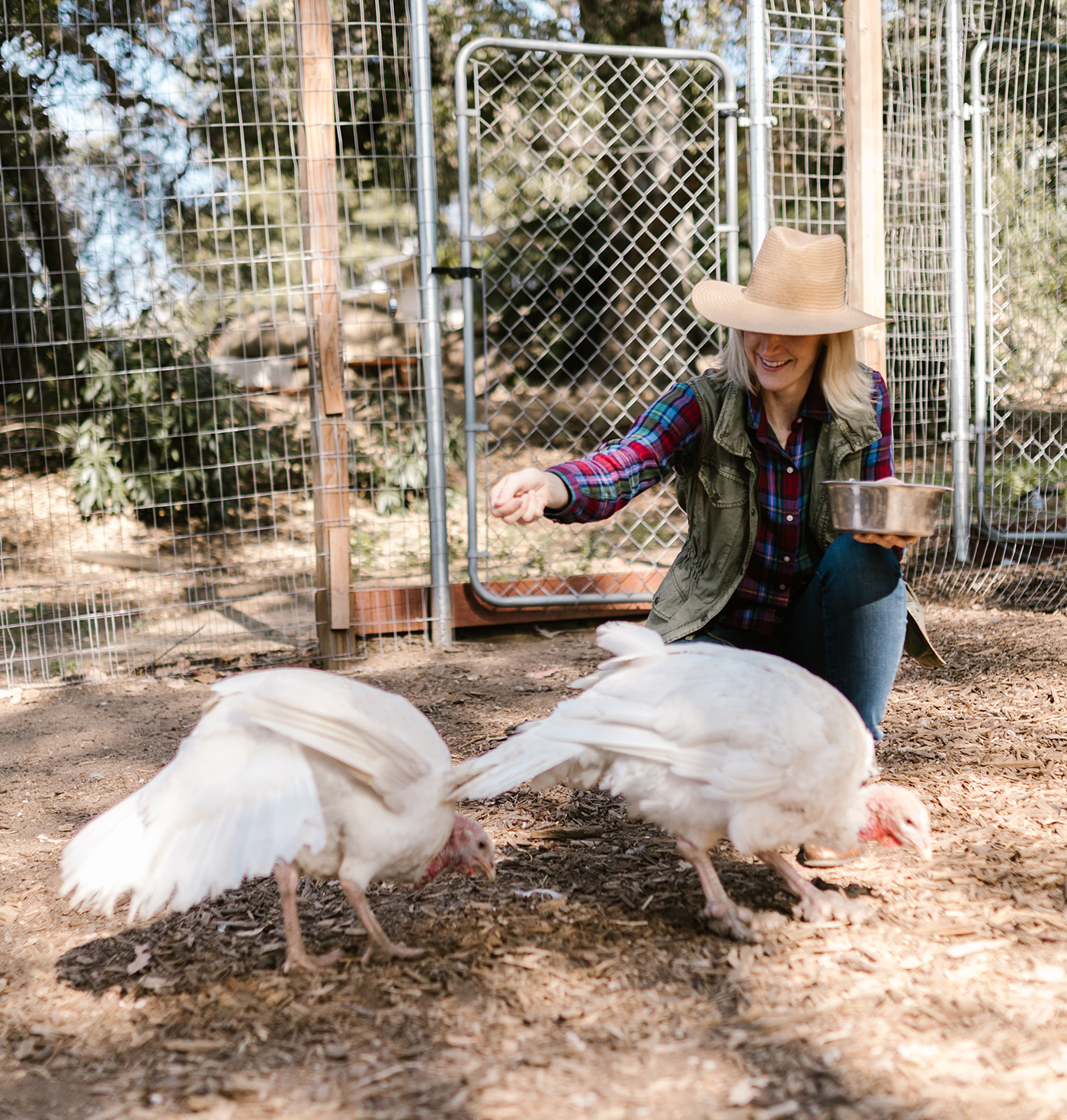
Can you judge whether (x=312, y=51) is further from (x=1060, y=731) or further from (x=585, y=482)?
(x=1060, y=731)

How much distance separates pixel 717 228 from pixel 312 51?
214 cm

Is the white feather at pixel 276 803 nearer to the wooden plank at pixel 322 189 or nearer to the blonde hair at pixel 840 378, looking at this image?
the blonde hair at pixel 840 378

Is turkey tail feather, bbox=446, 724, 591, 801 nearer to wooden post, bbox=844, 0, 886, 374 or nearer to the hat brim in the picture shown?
the hat brim

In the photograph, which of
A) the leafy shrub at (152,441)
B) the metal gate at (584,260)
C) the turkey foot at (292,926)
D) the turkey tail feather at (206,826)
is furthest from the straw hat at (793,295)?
the leafy shrub at (152,441)

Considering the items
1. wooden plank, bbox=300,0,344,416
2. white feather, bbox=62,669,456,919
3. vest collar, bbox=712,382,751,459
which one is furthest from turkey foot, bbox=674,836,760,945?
wooden plank, bbox=300,0,344,416

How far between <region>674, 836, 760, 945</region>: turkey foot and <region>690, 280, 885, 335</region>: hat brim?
4.37 feet

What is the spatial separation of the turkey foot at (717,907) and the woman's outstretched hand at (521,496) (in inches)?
31.4

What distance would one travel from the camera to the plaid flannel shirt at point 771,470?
2.94 metres

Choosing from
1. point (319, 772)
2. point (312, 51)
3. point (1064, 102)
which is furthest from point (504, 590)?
point (1064, 102)

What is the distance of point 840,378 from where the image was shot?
9.39ft

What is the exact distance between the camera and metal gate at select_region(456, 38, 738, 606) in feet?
17.3

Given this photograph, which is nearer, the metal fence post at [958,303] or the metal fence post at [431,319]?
the metal fence post at [431,319]

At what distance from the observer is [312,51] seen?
4.76 meters

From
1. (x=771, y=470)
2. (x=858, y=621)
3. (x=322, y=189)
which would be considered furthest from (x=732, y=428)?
(x=322, y=189)
